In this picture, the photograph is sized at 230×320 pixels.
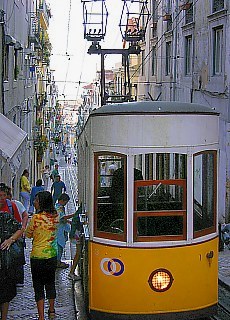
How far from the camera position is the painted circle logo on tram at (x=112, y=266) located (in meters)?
6.73

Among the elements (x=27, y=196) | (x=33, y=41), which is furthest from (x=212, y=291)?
(x=33, y=41)

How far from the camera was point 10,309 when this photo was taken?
7.91 meters

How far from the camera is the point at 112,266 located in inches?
267

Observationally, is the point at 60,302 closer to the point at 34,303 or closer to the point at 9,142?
the point at 34,303

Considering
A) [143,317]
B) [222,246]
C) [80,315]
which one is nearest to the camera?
[143,317]

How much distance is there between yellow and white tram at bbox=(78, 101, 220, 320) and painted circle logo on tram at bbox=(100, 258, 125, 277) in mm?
10

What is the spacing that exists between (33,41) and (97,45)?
11.8 m

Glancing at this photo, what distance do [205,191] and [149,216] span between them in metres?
0.79

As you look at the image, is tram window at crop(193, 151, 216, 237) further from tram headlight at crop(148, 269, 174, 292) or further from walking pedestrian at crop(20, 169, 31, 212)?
walking pedestrian at crop(20, 169, 31, 212)

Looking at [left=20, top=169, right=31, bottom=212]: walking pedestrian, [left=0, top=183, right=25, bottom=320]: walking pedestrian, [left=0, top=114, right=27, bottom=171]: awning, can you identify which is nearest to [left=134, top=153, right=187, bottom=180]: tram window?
[left=0, top=183, right=25, bottom=320]: walking pedestrian

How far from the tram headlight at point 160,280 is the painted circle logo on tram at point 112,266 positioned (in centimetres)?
32

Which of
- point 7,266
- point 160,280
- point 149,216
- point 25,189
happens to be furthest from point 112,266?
point 25,189

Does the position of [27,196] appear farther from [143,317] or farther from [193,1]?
[143,317]

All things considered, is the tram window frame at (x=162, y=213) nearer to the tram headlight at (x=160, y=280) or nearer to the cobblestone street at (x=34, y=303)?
the tram headlight at (x=160, y=280)
